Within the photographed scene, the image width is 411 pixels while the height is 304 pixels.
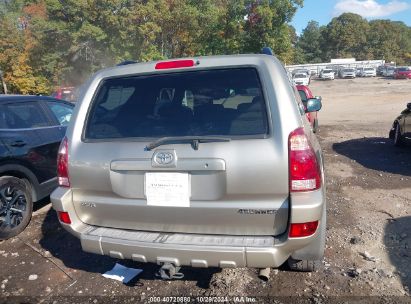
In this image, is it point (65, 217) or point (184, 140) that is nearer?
point (184, 140)

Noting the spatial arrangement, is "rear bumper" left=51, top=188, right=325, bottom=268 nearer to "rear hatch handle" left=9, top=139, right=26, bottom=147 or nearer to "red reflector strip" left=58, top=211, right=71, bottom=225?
"red reflector strip" left=58, top=211, right=71, bottom=225

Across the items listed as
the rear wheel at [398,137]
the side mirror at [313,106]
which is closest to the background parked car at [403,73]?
the rear wheel at [398,137]

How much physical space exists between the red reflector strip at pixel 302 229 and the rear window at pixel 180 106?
66 cm

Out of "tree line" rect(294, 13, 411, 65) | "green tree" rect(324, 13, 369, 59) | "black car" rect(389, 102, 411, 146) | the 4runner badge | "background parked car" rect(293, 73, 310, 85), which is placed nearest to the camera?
the 4runner badge

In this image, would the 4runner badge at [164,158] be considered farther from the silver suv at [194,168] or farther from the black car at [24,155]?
the black car at [24,155]

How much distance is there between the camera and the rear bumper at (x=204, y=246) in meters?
2.38

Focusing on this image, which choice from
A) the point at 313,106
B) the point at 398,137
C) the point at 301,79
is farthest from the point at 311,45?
the point at 313,106

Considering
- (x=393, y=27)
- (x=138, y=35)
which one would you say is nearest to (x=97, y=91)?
(x=138, y=35)

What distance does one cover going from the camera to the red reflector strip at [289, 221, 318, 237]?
240 cm

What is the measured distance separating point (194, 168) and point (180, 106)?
573mm

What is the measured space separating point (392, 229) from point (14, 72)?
122 ft

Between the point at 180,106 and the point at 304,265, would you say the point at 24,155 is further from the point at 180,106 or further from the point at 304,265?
the point at 304,265

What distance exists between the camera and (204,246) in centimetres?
246

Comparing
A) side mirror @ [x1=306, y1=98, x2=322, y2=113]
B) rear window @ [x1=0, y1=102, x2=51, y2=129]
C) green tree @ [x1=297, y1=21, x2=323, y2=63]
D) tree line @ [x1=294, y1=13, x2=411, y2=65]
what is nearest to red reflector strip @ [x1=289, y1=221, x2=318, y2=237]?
side mirror @ [x1=306, y1=98, x2=322, y2=113]
